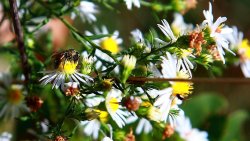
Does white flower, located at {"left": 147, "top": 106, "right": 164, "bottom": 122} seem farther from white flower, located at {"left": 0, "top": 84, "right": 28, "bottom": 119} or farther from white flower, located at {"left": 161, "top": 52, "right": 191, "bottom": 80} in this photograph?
white flower, located at {"left": 0, "top": 84, "right": 28, "bottom": 119}

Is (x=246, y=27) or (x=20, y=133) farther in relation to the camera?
(x=246, y=27)

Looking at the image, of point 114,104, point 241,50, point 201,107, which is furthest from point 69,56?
point 201,107

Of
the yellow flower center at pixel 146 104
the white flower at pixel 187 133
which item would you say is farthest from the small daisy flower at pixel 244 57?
the yellow flower center at pixel 146 104

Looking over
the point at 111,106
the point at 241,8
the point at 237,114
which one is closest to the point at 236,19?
the point at 241,8

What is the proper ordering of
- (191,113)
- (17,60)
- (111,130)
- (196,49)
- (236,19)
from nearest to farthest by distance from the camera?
(196,49) < (111,130) < (17,60) < (191,113) < (236,19)

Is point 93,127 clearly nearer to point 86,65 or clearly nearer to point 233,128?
point 86,65

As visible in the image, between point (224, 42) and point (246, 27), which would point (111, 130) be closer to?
point (224, 42)
